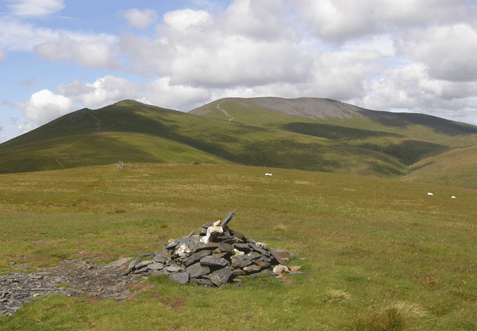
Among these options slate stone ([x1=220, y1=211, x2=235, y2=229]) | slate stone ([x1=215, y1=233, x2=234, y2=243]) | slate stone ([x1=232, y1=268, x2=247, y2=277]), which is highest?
slate stone ([x1=220, y1=211, x2=235, y2=229])

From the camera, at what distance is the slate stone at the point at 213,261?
53.8 ft

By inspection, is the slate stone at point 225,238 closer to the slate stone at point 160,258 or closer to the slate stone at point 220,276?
the slate stone at point 220,276

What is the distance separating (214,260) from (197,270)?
3.43 ft

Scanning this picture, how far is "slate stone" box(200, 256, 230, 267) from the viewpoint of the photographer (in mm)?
16391

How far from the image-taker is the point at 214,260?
16547 mm

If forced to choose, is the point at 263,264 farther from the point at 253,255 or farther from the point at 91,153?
the point at 91,153

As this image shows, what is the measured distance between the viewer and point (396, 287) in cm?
1464

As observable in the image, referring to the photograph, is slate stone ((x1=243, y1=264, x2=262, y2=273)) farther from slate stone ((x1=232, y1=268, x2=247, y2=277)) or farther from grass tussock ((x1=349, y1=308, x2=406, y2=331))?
grass tussock ((x1=349, y1=308, x2=406, y2=331))

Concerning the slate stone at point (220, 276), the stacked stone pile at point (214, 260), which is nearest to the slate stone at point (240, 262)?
the stacked stone pile at point (214, 260)

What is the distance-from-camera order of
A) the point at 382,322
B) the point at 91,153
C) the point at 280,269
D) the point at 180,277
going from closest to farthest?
the point at 382,322, the point at 180,277, the point at 280,269, the point at 91,153

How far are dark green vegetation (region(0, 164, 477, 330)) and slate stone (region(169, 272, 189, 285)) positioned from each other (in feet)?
1.58

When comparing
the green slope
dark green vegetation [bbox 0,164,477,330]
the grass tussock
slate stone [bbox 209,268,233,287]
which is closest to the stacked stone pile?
slate stone [bbox 209,268,233,287]

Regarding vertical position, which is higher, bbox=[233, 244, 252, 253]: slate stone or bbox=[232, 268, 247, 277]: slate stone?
bbox=[233, 244, 252, 253]: slate stone

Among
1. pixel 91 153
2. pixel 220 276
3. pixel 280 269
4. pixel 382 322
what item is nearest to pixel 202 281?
pixel 220 276
